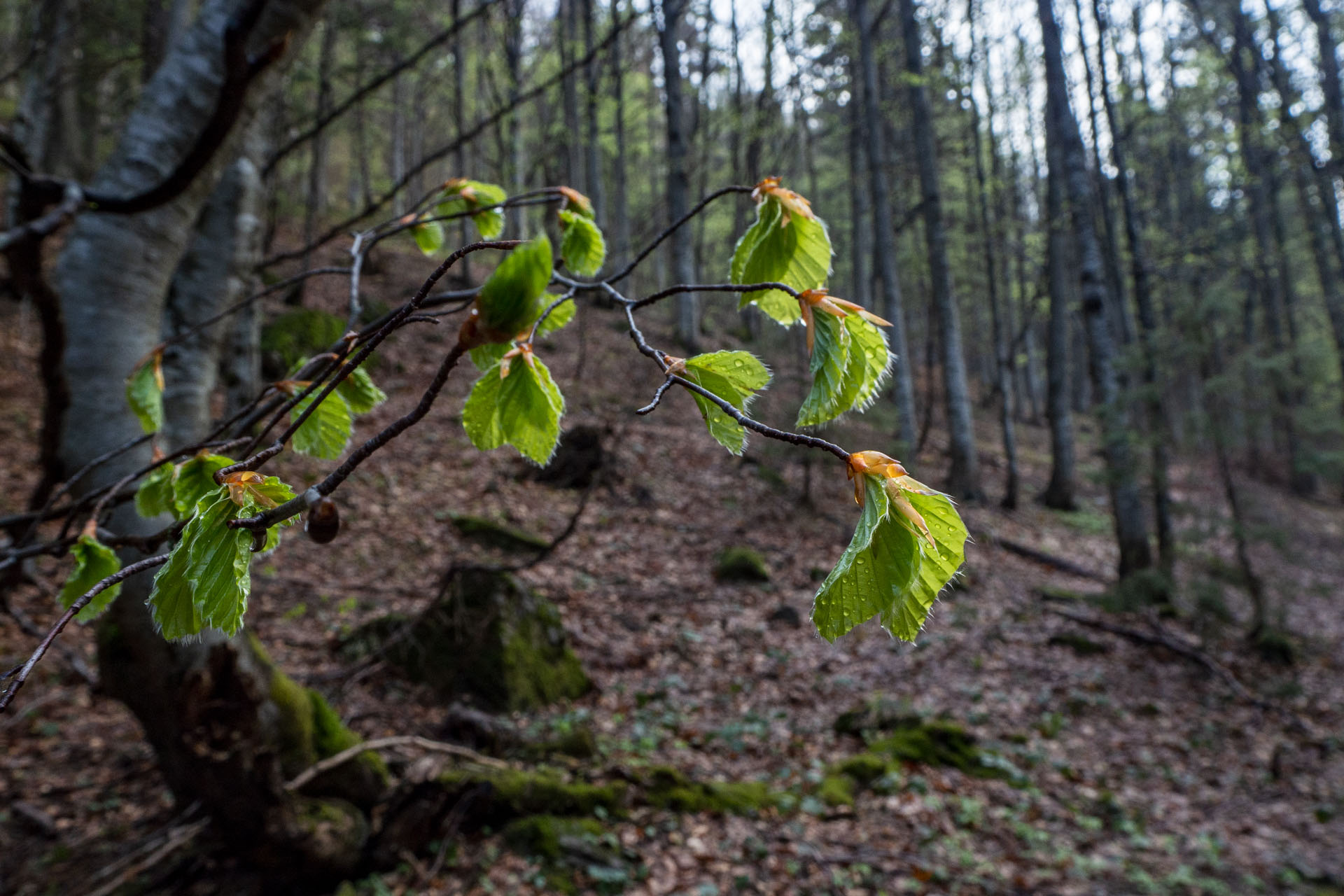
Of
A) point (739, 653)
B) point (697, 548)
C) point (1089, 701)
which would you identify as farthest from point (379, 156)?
point (1089, 701)

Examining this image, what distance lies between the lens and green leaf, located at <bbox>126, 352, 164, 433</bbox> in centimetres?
112

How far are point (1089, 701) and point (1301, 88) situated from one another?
20.1 m

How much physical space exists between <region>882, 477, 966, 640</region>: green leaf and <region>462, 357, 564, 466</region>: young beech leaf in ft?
1.10

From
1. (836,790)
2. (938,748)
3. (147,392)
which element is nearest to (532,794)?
(836,790)

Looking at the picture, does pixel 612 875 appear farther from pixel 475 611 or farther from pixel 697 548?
pixel 697 548

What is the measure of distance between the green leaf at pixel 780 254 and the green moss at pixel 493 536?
656 centimetres

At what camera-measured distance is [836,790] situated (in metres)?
4.32

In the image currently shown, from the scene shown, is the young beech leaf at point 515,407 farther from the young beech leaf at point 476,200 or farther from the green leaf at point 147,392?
the green leaf at point 147,392

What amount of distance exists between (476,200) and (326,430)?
51cm

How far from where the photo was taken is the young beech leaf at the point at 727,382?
0.60 metres

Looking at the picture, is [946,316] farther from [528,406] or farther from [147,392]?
[528,406]

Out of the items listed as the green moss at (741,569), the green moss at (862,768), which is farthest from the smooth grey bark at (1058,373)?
the green moss at (862,768)

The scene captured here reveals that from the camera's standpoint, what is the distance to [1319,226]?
1738 cm

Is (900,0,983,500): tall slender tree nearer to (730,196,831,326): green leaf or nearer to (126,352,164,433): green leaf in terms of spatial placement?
(730,196,831,326): green leaf
